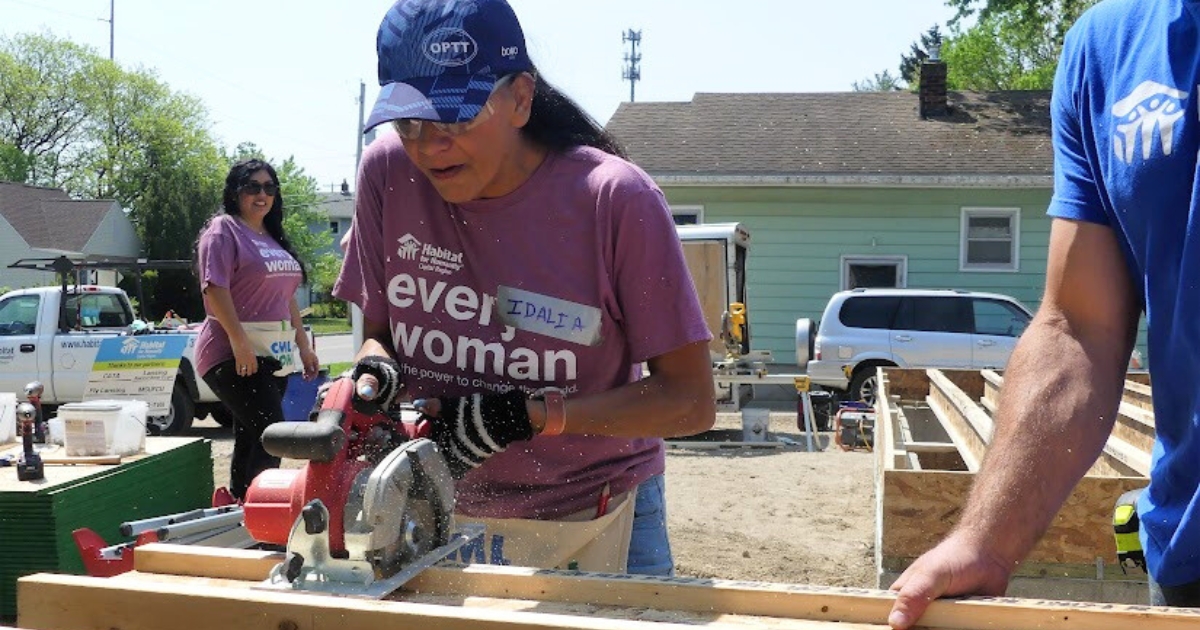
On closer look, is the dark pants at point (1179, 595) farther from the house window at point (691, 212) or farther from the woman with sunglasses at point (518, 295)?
the house window at point (691, 212)

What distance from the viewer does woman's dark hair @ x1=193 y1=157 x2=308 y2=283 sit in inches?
212

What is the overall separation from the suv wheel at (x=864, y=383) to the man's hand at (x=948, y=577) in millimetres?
12102

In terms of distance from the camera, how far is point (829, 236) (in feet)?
55.6

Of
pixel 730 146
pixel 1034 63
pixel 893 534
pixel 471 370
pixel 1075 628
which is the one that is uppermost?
pixel 1034 63

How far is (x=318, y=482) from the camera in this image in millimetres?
1718

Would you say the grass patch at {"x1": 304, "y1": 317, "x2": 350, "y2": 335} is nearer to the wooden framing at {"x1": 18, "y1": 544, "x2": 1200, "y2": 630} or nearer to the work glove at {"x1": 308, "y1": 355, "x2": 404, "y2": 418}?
the work glove at {"x1": 308, "y1": 355, "x2": 404, "y2": 418}

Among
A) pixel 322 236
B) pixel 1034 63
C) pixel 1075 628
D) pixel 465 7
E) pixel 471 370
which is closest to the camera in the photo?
pixel 1075 628

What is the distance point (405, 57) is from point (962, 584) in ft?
4.04

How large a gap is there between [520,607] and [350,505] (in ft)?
0.96

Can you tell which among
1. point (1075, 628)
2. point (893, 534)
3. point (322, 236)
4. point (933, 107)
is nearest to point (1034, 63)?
point (933, 107)

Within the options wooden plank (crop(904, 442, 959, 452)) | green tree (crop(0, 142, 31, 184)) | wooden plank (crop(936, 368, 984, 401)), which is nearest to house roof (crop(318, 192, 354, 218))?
green tree (crop(0, 142, 31, 184))

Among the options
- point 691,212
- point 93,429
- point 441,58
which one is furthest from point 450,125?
point 691,212

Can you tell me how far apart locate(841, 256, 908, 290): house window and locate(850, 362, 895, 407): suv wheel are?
11.3 ft

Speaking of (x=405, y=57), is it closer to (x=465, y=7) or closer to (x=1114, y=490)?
(x=465, y=7)
